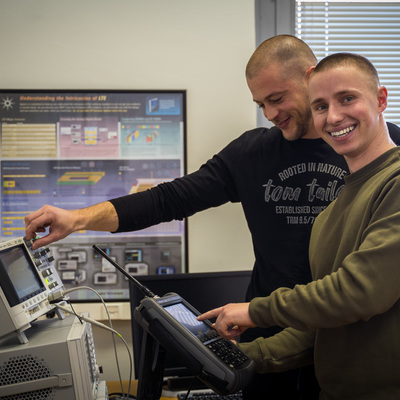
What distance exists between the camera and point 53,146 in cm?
220

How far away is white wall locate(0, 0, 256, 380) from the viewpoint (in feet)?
7.18

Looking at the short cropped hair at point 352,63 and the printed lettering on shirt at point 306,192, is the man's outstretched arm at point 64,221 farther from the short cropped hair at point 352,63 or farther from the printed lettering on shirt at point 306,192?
the short cropped hair at point 352,63

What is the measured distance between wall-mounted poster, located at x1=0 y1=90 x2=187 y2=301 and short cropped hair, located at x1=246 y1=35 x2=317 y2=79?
715 millimetres

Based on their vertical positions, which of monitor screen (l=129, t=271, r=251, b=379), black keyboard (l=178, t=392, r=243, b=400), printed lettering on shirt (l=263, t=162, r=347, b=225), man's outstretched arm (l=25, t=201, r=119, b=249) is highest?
printed lettering on shirt (l=263, t=162, r=347, b=225)

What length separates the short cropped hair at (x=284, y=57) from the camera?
1517 millimetres

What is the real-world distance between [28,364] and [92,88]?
1441mm

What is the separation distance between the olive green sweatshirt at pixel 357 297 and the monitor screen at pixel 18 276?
574mm

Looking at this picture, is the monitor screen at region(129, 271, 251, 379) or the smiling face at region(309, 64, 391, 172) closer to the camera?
the smiling face at region(309, 64, 391, 172)

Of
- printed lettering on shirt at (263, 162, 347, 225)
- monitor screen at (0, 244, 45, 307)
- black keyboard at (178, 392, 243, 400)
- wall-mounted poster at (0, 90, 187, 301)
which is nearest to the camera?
monitor screen at (0, 244, 45, 307)

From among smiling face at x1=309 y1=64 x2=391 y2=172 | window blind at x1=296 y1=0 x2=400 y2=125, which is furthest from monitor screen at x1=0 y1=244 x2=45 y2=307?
window blind at x1=296 y1=0 x2=400 y2=125

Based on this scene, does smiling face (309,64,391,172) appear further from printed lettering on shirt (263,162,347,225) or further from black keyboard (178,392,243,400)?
black keyboard (178,392,243,400)

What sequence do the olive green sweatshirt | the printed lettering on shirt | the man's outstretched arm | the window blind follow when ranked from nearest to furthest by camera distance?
the olive green sweatshirt → the man's outstretched arm → the printed lettering on shirt → the window blind

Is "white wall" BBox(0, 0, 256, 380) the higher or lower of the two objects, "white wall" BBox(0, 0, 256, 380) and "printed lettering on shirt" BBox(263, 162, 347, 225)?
the higher

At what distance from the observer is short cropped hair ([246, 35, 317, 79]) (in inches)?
59.7
